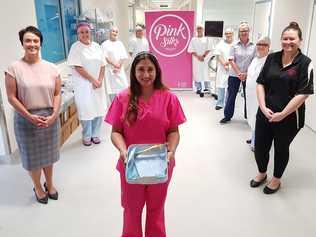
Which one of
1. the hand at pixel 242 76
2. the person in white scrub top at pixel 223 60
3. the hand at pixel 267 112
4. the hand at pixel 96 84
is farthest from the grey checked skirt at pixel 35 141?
the person in white scrub top at pixel 223 60

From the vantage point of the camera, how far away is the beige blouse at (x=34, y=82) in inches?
77.4

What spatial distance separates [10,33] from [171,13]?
345 cm

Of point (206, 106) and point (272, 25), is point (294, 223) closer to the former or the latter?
point (206, 106)

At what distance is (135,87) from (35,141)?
1096mm

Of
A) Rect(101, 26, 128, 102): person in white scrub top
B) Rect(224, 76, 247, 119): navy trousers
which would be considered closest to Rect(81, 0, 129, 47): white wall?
Rect(101, 26, 128, 102): person in white scrub top

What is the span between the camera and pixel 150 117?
1380 millimetres

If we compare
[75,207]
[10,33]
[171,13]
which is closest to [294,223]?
[75,207]

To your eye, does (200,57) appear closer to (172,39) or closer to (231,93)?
(172,39)

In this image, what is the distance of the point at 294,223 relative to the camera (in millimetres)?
2047

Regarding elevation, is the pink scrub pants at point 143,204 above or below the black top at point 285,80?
below

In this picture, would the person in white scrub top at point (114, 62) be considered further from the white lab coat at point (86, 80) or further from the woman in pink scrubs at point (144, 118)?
the woman in pink scrubs at point (144, 118)

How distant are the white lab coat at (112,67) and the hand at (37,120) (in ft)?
6.96

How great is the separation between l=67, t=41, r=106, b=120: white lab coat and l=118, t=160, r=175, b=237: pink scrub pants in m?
1.91

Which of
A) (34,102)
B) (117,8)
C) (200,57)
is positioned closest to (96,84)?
(34,102)
